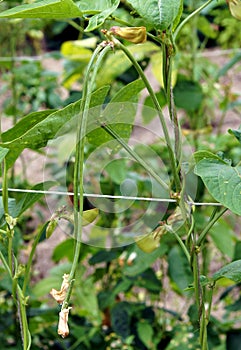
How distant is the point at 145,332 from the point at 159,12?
3.20 feet

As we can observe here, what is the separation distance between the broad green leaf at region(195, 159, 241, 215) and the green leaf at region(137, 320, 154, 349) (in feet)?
2.54

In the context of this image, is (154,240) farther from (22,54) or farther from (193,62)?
(22,54)

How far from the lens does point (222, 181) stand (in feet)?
2.42

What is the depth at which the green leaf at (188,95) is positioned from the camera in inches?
63.7

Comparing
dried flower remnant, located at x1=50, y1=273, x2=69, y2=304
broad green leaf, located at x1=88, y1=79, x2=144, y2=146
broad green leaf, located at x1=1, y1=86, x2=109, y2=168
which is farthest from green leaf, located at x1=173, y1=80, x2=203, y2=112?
dried flower remnant, located at x1=50, y1=273, x2=69, y2=304

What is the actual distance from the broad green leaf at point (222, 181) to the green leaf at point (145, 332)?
773 mm

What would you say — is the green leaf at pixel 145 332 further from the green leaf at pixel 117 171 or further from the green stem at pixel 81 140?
the green stem at pixel 81 140

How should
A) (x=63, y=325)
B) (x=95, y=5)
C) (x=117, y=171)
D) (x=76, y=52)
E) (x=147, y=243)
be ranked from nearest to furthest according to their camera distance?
(x=63, y=325), (x=95, y=5), (x=147, y=243), (x=117, y=171), (x=76, y=52)

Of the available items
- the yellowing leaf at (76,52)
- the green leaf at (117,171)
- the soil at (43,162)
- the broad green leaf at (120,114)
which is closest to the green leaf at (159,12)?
the broad green leaf at (120,114)

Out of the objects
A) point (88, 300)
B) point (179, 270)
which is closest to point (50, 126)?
point (179, 270)

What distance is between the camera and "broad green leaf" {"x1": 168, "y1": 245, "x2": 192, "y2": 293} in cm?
142

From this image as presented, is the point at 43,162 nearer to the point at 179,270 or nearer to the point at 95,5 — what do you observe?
the point at 179,270

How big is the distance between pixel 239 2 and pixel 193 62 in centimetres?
99

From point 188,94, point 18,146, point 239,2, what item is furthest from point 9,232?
point 188,94
